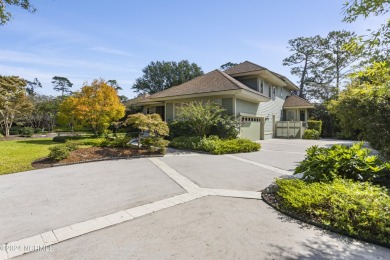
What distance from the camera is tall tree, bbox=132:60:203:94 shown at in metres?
47.9

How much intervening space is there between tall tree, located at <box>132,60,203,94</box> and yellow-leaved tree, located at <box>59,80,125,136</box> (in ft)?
109

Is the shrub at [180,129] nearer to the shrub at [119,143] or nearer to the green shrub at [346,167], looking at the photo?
the shrub at [119,143]

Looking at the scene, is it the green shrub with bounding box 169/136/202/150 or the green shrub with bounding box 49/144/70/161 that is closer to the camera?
the green shrub with bounding box 49/144/70/161

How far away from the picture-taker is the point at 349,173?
523 centimetres

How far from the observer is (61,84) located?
66.4 meters

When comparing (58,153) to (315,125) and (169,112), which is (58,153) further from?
(315,125)

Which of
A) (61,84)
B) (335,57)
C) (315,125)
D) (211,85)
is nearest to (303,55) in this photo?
(335,57)

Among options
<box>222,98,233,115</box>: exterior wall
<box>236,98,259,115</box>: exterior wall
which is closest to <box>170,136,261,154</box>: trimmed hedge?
<box>222,98,233,115</box>: exterior wall

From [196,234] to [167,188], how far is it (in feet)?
8.39

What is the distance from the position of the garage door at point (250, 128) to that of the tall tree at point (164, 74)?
31543 millimetres

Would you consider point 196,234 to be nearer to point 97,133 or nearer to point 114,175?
point 114,175

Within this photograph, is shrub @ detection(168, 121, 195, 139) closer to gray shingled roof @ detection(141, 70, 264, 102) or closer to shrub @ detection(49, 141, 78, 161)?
gray shingled roof @ detection(141, 70, 264, 102)

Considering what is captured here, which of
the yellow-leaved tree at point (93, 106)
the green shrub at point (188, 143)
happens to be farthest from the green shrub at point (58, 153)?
the green shrub at point (188, 143)

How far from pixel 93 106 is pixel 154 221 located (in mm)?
12995
